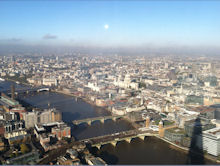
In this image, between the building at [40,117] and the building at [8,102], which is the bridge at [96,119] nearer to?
the building at [40,117]

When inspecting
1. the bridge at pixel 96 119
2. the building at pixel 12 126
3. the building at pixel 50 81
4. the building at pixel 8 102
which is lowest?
the bridge at pixel 96 119

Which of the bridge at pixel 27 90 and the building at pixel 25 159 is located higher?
the bridge at pixel 27 90

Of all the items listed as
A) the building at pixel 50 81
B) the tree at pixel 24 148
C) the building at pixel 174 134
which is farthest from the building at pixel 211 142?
the building at pixel 50 81

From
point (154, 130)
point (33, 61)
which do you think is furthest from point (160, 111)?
point (33, 61)

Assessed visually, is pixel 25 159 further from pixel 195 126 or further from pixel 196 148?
pixel 195 126

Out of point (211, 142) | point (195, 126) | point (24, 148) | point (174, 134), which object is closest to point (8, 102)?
point (24, 148)

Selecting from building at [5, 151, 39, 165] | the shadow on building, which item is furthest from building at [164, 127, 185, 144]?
building at [5, 151, 39, 165]
